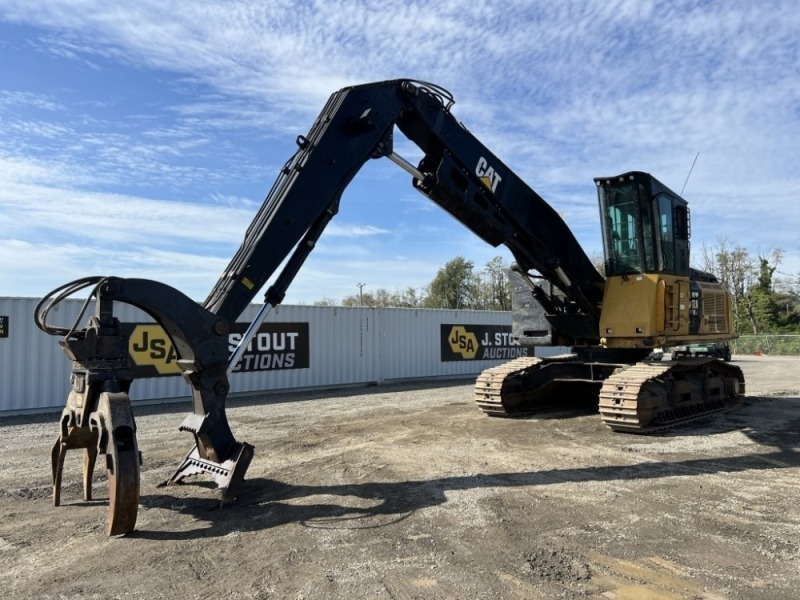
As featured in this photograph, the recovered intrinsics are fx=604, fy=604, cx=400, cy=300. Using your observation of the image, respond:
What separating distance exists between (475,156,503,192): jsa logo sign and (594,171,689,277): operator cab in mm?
2798

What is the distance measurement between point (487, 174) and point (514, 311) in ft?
12.0

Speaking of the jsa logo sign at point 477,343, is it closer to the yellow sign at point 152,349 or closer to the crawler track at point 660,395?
the yellow sign at point 152,349

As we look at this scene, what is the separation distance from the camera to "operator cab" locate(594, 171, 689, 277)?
986cm

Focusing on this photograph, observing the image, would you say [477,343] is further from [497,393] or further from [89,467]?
[89,467]

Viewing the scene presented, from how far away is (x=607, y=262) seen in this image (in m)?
10.3

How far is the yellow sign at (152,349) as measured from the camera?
14474mm

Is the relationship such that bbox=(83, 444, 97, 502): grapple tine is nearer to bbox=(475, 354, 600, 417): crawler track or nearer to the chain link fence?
bbox=(475, 354, 600, 417): crawler track

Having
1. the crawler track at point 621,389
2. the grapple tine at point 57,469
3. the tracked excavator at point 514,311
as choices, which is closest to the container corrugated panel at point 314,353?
the tracked excavator at point 514,311

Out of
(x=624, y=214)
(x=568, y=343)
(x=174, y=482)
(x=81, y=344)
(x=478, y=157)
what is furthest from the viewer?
(x=568, y=343)

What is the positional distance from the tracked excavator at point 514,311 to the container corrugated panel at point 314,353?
7.27m

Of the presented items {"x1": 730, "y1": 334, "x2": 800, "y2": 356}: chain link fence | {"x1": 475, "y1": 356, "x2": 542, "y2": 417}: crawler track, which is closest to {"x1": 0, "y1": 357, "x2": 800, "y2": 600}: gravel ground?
{"x1": 475, "y1": 356, "x2": 542, "y2": 417}: crawler track

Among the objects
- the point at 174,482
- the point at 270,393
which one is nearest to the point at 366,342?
the point at 270,393

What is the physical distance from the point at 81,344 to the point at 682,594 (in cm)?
486

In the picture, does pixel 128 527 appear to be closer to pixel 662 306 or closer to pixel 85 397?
pixel 85 397
